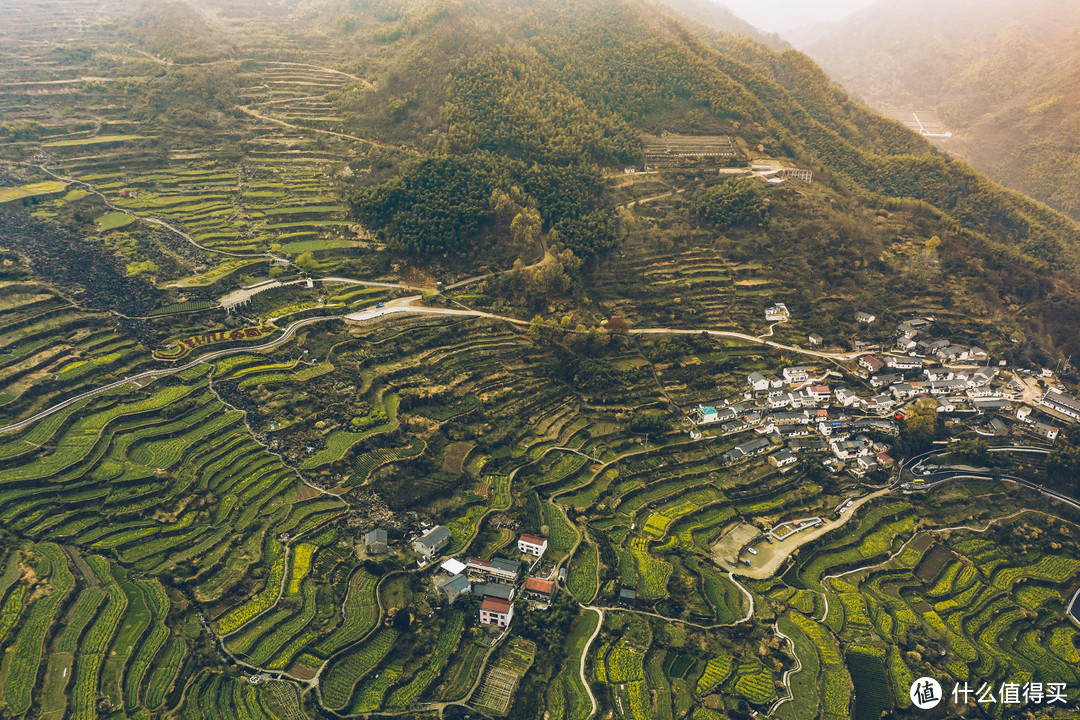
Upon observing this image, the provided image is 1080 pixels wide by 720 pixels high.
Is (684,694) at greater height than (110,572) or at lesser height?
lesser

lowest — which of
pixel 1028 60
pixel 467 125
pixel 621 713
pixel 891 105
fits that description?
pixel 621 713

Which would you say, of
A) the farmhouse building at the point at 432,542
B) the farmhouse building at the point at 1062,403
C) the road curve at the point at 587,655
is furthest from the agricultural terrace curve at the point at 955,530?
the farmhouse building at the point at 432,542

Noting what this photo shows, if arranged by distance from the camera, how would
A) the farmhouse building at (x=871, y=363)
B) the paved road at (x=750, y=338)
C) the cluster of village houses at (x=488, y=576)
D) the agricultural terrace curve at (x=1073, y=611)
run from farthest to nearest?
1. the paved road at (x=750, y=338)
2. the farmhouse building at (x=871, y=363)
3. the agricultural terrace curve at (x=1073, y=611)
4. the cluster of village houses at (x=488, y=576)

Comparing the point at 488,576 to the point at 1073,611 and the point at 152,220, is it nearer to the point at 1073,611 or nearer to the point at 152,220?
the point at 1073,611

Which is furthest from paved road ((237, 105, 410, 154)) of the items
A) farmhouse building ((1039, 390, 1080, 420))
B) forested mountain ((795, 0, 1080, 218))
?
forested mountain ((795, 0, 1080, 218))

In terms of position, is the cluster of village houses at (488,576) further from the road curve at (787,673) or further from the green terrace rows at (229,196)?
the green terrace rows at (229,196)

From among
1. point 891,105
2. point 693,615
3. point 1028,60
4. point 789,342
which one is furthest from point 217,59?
point 1028,60

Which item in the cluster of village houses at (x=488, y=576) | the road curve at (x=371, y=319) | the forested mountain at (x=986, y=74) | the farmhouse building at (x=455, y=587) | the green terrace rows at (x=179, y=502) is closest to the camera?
the green terrace rows at (x=179, y=502)

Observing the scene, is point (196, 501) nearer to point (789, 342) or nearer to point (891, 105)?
point (789, 342)
